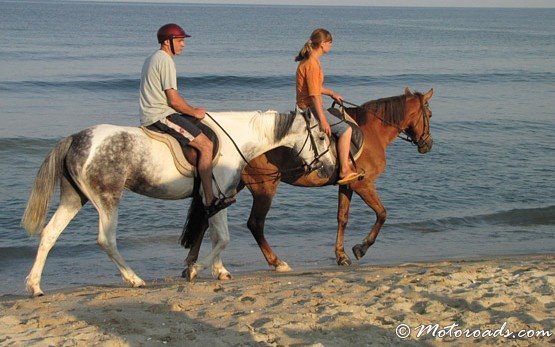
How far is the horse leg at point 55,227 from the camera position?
26.1ft

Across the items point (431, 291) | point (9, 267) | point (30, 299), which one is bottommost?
point (9, 267)

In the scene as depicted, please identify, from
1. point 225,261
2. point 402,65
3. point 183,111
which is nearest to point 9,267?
point 225,261

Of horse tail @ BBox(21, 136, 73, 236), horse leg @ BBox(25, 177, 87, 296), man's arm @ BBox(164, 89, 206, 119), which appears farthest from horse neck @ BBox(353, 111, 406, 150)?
horse tail @ BBox(21, 136, 73, 236)

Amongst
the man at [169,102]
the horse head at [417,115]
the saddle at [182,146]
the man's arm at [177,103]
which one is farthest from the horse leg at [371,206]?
the man's arm at [177,103]

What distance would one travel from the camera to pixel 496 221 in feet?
45.0

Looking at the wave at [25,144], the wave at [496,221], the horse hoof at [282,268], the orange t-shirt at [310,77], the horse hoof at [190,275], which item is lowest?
the wave at [25,144]

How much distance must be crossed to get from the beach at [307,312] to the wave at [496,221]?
452 centimetres

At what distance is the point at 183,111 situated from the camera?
26.2ft

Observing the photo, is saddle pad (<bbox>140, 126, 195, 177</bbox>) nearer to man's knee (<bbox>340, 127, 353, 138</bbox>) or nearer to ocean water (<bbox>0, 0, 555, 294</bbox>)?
man's knee (<bbox>340, 127, 353, 138</bbox>)

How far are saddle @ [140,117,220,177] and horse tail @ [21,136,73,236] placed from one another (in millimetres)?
818

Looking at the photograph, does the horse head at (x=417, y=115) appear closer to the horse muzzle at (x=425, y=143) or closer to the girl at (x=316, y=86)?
the horse muzzle at (x=425, y=143)

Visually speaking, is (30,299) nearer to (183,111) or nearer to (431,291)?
(183,111)

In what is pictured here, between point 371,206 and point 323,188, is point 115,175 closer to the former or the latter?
point 371,206

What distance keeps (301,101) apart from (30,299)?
3.65m
